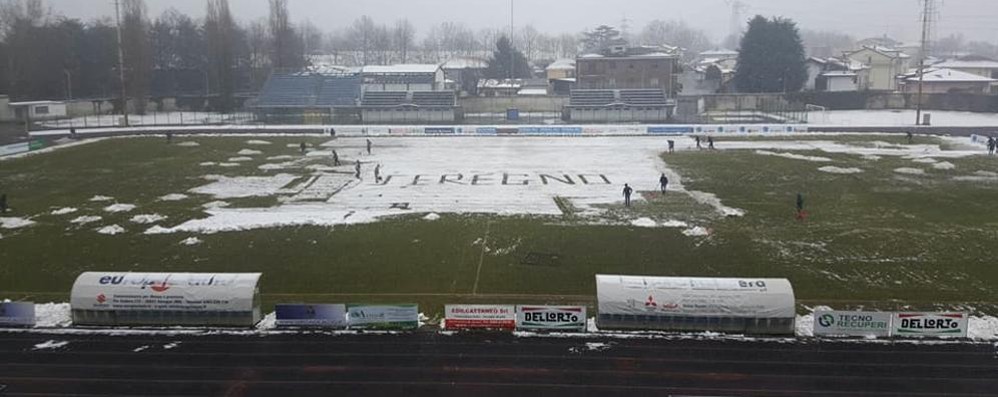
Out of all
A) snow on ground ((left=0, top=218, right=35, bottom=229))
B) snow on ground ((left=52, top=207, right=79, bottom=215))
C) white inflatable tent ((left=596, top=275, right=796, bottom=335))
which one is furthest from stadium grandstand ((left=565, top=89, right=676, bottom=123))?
white inflatable tent ((left=596, top=275, right=796, bottom=335))

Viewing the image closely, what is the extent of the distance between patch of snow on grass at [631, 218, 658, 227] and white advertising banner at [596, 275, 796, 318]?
13.4 m

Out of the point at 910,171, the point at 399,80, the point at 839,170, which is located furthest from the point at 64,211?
the point at 399,80

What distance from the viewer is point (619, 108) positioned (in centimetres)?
9306

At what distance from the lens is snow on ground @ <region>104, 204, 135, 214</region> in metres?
41.8

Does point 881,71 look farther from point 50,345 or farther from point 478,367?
point 50,345

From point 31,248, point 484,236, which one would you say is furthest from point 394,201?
point 31,248

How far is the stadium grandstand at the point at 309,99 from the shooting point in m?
94.0

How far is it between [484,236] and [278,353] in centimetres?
1500

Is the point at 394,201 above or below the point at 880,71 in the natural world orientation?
below

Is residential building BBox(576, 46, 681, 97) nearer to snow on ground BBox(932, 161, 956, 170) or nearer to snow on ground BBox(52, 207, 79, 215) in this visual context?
snow on ground BBox(932, 161, 956, 170)

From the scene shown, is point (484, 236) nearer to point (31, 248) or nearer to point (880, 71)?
point (31, 248)

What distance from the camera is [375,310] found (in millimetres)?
24328

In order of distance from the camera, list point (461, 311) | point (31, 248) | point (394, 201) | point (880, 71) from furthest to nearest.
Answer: point (880, 71) < point (394, 201) < point (31, 248) < point (461, 311)

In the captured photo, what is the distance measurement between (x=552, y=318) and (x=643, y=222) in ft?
51.2
